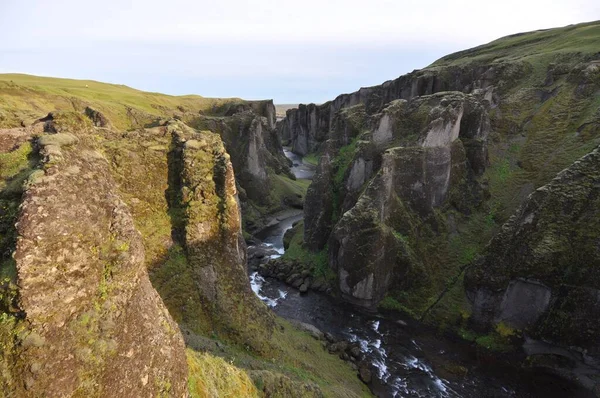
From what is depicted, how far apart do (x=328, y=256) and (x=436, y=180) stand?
1490 centimetres

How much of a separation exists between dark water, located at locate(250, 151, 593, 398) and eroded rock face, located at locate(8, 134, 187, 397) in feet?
66.6

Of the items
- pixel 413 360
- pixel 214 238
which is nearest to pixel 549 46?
pixel 413 360

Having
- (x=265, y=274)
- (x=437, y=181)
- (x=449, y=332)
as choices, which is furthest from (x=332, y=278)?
(x=437, y=181)

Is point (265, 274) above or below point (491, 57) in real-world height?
below

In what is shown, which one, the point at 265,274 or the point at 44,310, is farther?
the point at 265,274

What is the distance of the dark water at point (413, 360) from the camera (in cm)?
2598

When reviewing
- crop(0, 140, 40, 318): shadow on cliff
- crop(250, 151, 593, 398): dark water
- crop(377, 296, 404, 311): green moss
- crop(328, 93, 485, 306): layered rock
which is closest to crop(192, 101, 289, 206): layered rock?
crop(328, 93, 485, 306): layered rock

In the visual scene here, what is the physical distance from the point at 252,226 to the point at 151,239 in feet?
134

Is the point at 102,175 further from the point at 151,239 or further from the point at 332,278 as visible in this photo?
the point at 332,278

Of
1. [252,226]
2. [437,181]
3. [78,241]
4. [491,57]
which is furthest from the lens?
[491,57]

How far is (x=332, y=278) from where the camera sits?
4059cm

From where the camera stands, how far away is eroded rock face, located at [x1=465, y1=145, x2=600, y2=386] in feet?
89.2

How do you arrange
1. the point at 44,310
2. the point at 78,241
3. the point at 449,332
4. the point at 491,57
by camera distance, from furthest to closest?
the point at 491,57 → the point at 449,332 → the point at 78,241 → the point at 44,310

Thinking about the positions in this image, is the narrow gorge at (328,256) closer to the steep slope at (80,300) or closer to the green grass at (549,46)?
the steep slope at (80,300)
